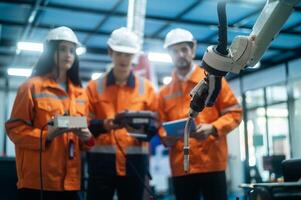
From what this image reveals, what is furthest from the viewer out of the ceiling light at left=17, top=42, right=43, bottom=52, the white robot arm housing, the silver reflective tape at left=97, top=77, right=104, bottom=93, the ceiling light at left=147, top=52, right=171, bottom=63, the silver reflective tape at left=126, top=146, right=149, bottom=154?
the ceiling light at left=147, top=52, right=171, bottom=63

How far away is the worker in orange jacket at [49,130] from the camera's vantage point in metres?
2.02

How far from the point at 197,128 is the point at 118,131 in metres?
0.47

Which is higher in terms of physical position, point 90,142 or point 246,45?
point 246,45

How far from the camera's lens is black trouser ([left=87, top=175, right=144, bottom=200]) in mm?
2279

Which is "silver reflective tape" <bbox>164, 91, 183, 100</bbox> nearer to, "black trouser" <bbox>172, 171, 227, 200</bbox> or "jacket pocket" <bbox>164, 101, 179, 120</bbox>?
"jacket pocket" <bbox>164, 101, 179, 120</bbox>

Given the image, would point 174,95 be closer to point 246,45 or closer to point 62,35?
point 62,35

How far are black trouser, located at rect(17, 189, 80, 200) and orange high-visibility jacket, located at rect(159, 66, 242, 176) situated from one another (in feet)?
2.09

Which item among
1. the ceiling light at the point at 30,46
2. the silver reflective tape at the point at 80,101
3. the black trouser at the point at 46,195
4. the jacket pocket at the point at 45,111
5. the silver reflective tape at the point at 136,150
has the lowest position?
the black trouser at the point at 46,195

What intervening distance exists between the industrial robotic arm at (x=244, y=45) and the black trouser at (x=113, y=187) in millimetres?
1253

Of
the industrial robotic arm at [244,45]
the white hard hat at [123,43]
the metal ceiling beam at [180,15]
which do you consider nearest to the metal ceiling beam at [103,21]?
the metal ceiling beam at [180,15]

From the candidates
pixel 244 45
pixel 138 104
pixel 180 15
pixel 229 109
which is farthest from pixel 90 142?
pixel 180 15

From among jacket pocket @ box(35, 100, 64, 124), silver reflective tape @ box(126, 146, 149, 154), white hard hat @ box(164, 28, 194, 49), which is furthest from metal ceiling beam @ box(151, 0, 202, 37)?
jacket pocket @ box(35, 100, 64, 124)

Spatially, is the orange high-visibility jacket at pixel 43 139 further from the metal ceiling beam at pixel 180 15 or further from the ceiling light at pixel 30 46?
the ceiling light at pixel 30 46

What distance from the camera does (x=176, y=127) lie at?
86.0 inches
